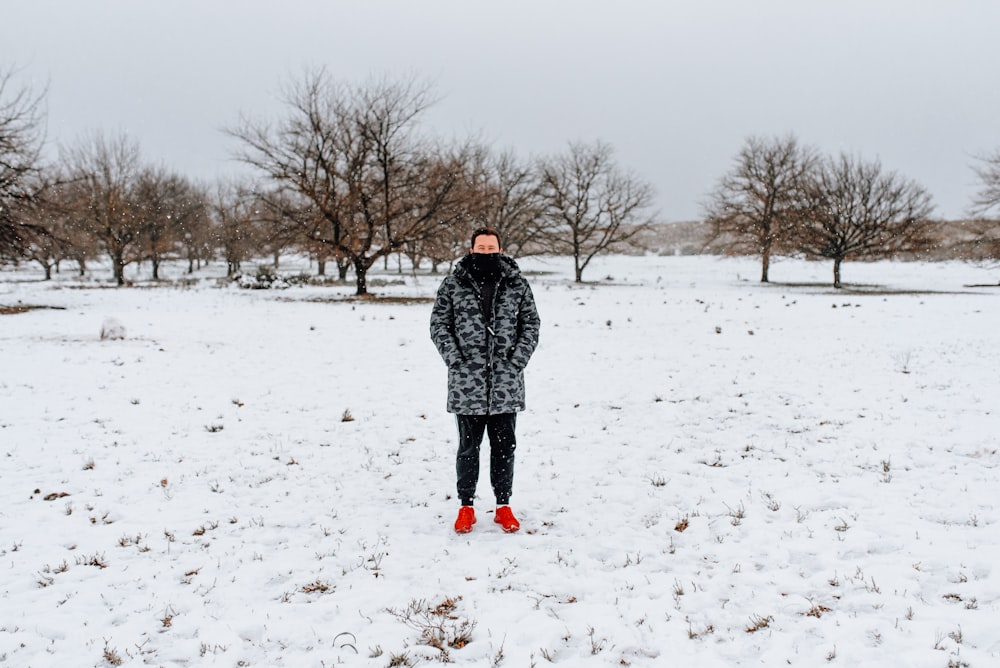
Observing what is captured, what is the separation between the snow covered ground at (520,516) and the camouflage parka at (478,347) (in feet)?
3.93

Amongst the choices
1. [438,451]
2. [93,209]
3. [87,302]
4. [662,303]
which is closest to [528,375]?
[438,451]

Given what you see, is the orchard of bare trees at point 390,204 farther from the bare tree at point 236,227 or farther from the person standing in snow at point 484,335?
the person standing in snow at point 484,335

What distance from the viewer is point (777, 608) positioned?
364 cm

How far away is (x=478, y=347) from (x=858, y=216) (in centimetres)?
3806

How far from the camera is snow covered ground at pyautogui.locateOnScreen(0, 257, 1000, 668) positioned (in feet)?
11.2

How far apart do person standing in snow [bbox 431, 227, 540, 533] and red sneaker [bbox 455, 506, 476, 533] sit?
0.65 m

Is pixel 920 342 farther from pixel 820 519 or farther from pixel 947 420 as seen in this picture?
pixel 820 519

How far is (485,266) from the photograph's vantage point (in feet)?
15.2

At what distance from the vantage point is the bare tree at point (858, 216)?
3372 centimetres

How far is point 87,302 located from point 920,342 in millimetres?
28033

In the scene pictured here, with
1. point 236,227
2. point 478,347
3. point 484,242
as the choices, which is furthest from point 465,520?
point 236,227

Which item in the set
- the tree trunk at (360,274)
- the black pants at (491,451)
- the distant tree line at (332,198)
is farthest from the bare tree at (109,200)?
the black pants at (491,451)

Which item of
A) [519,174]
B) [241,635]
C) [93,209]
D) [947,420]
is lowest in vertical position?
[241,635]

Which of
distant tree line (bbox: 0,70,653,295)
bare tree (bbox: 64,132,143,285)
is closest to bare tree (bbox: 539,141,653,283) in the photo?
distant tree line (bbox: 0,70,653,295)
